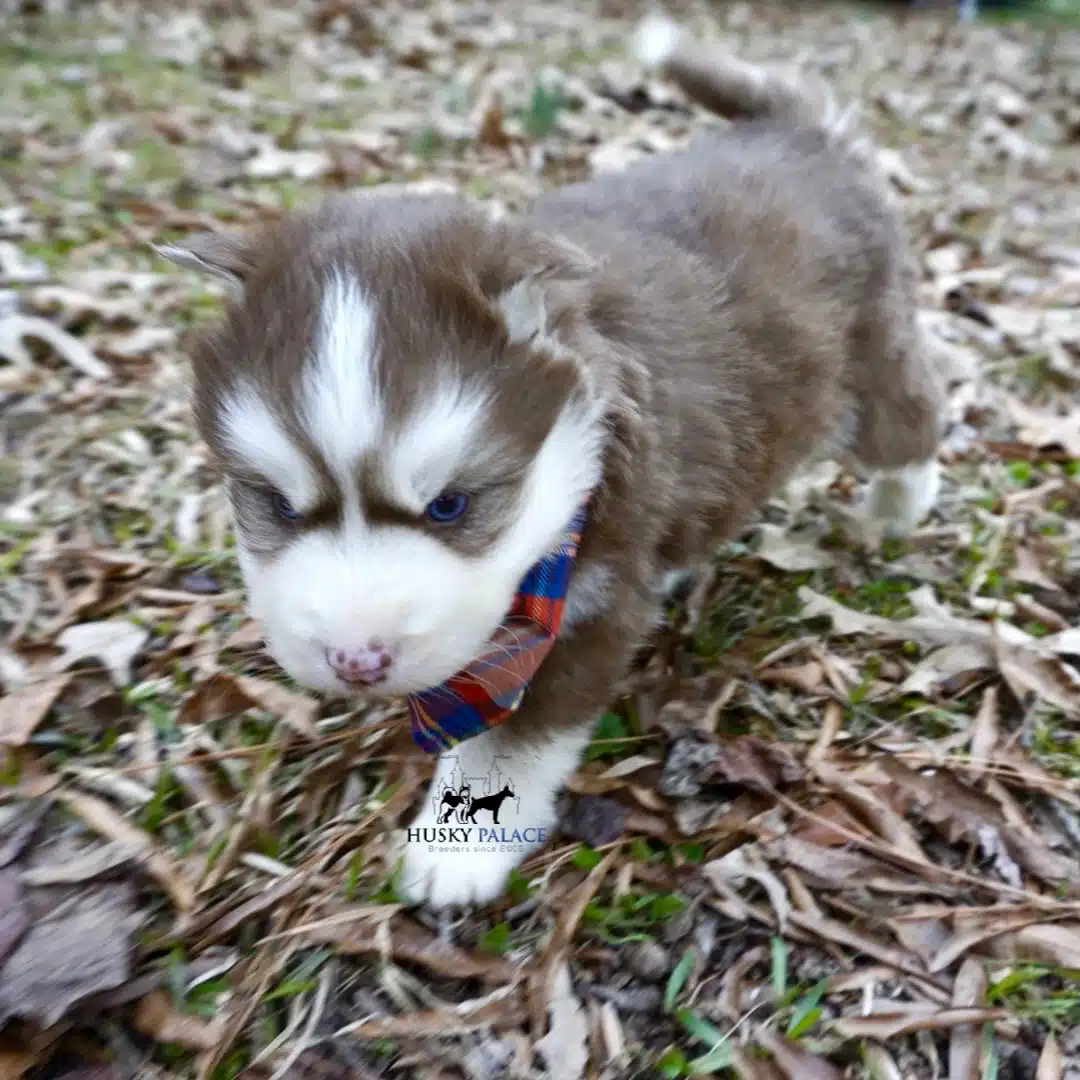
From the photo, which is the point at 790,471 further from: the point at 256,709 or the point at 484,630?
the point at 256,709

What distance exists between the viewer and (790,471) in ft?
9.25

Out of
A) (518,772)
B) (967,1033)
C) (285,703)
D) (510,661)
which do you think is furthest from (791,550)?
(285,703)

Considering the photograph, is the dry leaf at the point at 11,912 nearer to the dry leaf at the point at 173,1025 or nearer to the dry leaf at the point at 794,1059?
the dry leaf at the point at 173,1025

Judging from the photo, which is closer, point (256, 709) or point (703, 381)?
point (703, 381)

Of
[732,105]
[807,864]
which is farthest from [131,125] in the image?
[807,864]

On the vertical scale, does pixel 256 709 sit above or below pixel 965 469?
below

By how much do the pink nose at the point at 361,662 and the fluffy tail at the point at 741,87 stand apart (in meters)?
2.29

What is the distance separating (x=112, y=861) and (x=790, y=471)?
6.67 ft

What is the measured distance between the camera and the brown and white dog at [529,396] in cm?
170

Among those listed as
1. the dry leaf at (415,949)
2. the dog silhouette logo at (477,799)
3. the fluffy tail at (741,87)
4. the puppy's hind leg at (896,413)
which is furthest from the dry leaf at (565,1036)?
the fluffy tail at (741,87)

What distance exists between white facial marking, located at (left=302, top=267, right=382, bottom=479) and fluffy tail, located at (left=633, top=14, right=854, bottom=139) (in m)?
2.00

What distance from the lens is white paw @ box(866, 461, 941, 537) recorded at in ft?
10.7

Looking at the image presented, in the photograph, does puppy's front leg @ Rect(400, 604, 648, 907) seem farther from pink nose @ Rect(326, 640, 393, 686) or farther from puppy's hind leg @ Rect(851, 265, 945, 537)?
puppy's hind leg @ Rect(851, 265, 945, 537)

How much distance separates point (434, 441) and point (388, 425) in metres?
0.09
